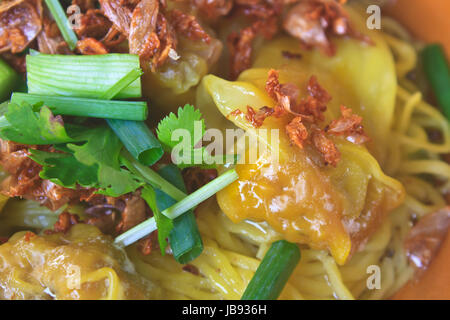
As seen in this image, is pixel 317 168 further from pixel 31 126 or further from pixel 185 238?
pixel 31 126

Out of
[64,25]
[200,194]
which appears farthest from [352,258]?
[64,25]

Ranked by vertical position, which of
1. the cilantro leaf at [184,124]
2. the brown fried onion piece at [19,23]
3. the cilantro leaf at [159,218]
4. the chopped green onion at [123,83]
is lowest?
the cilantro leaf at [159,218]

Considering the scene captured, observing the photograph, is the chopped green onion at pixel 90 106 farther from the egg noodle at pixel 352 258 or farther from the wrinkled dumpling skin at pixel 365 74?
the wrinkled dumpling skin at pixel 365 74

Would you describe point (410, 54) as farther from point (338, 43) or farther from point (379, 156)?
point (379, 156)

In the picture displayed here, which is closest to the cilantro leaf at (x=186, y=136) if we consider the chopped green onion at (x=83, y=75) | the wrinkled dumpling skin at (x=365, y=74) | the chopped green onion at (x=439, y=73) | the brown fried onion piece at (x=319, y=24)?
the chopped green onion at (x=83, y=75)

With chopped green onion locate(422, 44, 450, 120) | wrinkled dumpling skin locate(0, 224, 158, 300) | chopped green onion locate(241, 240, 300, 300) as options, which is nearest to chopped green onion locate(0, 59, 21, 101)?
wrinkled dumpling skin locate(0, 224, 158, 300)
